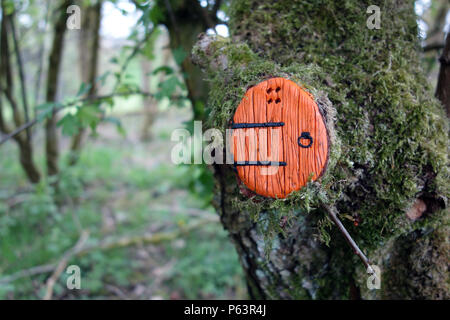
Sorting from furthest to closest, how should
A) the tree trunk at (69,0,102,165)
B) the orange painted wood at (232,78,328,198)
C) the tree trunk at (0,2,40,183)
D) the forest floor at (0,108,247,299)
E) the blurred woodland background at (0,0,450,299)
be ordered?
the tree trunk at (69,0,102,165) → the tree trunk at (0,2,40,183) → the forest floor at (0,108,247,299) → the blurred woodland background at (0,0,450,299) → the orange painted wood at (232,78,328,198)

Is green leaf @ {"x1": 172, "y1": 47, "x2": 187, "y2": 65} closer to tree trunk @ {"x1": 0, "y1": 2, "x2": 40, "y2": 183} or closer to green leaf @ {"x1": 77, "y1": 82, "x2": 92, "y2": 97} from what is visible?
green leaf @ {"x1": 77, "y1": 82, "x2": 92, "y2": 97}

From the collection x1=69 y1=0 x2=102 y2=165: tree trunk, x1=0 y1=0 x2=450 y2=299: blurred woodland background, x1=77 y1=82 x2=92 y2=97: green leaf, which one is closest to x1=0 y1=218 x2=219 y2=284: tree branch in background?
x1=0 y1=0 x2=450 y2=299: blurred woodland background

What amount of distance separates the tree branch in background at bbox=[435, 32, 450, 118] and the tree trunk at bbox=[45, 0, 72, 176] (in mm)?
3752

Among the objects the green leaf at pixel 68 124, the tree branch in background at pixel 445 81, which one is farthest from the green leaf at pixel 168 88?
the tree branch in background at pixel 445 81

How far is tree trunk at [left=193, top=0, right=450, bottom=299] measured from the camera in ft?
4.01

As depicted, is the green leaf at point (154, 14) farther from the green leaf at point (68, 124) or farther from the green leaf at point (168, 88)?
the green leaf at point (68, 124)

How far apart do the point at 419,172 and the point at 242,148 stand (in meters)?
0.76

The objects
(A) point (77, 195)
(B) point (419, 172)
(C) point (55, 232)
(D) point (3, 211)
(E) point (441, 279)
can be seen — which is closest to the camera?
(B) point (419, 172)

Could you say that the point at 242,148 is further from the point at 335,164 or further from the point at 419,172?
the point at 419,172

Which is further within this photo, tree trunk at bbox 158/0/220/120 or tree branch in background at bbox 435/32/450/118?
tree trunk at bbox 158/0/220/120

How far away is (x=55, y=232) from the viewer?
12.0 ft
